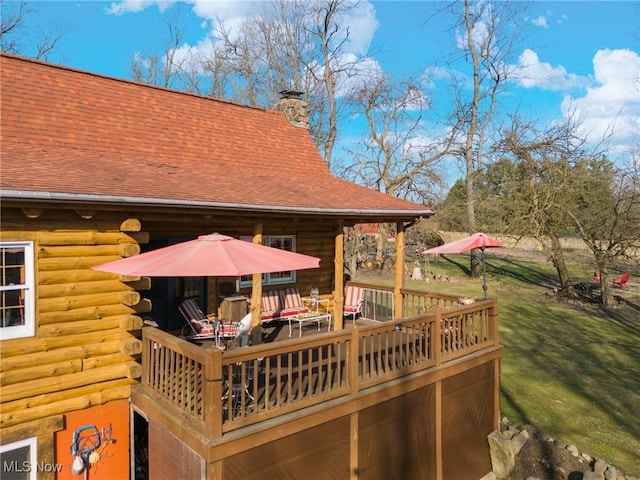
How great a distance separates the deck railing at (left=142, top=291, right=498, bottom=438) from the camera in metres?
4.79

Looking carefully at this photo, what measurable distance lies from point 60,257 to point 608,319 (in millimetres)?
20207

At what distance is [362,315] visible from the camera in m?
11.7

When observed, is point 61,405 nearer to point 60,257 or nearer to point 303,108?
point 60,257

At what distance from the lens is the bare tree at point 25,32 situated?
23.5 metres

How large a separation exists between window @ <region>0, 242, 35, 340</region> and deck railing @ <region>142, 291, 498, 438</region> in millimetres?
1414

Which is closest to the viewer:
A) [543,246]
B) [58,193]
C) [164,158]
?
[58,193]

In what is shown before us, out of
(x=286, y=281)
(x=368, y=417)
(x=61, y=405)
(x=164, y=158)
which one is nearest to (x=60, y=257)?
(x=61, y=405)

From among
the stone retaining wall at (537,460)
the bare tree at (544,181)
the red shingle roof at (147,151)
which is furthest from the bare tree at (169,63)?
the stone retaining wall at (537,460)

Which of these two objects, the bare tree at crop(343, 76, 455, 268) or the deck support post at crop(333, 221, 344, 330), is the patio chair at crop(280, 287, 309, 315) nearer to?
the deck support post at crop(333, 221, 344, 330)

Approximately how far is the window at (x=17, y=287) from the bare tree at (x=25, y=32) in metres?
23.3

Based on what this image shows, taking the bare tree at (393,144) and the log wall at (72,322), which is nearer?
the log wall at (72,322)

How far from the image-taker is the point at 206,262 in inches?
206

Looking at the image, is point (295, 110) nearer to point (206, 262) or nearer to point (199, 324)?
point (199, 324)

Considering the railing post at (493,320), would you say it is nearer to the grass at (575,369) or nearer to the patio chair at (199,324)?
the grass at (575,369)
